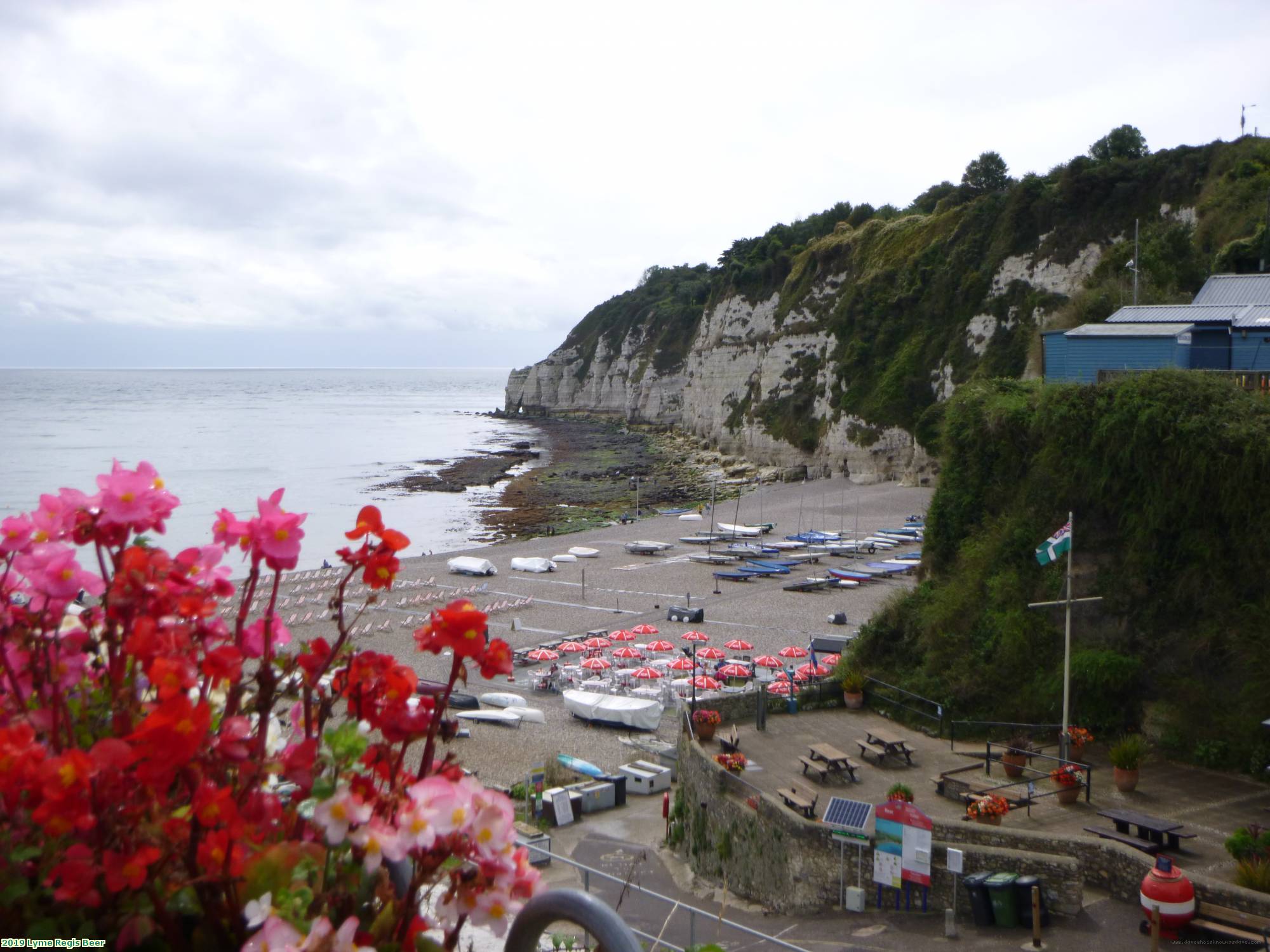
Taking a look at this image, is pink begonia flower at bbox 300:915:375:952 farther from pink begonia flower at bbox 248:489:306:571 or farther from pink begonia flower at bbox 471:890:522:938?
pink begonia flower at bbox 248:489:306:571

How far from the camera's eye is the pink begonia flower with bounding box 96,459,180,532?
245cm

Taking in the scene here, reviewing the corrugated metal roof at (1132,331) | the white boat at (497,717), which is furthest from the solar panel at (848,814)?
the corrugated metal roof at (1132,331)

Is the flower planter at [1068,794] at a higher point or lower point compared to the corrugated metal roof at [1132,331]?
lower

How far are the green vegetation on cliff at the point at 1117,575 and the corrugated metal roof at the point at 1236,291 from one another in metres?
9.04

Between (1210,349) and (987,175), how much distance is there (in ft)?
180

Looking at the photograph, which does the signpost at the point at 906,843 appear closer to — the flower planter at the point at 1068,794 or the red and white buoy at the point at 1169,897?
the red and white buoy at the point at 1169,897

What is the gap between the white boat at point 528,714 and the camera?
25.0 m

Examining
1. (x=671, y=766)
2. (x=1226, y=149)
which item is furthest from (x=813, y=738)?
(x=1226, y=149)

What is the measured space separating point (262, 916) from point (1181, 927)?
1139 centimetres

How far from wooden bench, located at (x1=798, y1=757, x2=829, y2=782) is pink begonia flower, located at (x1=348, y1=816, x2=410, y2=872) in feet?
47.2

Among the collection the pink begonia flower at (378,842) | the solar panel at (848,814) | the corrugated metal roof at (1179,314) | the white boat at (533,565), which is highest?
the corrugated metal roof at (1179,314)

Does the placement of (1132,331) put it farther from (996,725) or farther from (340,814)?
(340,814)

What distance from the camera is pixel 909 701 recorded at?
19.8 meters

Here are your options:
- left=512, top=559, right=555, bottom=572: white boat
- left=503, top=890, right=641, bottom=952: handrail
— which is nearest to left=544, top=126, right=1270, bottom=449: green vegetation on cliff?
left=512, top=559, right=555, bottom=572: white boat
